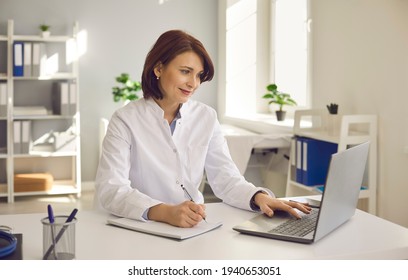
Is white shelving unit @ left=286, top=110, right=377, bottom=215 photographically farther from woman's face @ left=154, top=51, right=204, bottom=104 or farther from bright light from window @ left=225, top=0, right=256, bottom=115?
bright light from window @ left=225, top=0, right=256, bottom=115

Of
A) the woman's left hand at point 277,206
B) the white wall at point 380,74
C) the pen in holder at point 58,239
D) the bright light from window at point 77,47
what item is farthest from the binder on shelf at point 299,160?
the pen in holder at point 58,239

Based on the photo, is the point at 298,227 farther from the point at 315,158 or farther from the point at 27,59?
the point at 27,59

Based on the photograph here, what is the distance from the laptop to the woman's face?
1.61ft

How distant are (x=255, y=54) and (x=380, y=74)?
82.1 inches

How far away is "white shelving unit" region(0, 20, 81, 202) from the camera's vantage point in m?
4.70

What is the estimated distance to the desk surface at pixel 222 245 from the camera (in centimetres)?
121

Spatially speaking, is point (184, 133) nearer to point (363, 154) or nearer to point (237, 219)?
Answer: point (237, 219)

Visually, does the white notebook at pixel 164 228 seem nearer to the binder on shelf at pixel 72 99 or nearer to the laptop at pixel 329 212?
the laptop at pixel 329 212

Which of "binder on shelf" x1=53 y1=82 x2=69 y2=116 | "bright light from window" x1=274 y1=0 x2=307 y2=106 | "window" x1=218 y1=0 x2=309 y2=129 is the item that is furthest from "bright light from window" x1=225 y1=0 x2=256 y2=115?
"binder on shelf" x1=53 y1=82 x2=69 y2=116

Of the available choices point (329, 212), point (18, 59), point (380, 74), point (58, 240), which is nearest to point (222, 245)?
point (329, 212)

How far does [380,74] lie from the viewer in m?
3.02

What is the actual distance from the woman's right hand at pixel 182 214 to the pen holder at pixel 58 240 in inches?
12.7

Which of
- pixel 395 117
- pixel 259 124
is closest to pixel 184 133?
pixel 395 117
